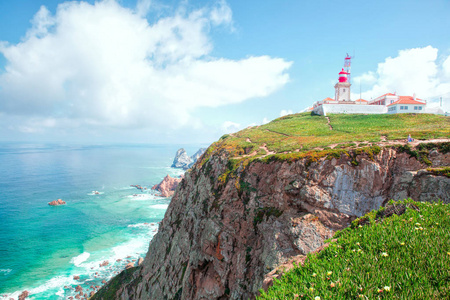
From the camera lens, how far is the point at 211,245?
23.8 m

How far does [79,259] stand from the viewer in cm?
5750

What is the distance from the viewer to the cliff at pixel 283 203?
18172 millimetres

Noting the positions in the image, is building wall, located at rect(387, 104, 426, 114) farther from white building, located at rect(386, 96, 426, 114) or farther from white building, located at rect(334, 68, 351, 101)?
white building, located at rect(334, 68, 351, 101)

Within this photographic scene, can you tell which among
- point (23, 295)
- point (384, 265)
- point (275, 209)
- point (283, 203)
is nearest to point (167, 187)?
point (23, 295)

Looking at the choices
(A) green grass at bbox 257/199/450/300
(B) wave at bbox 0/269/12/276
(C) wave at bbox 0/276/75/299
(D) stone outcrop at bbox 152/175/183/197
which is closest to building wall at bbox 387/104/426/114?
(A) green grass at bbox 257/199/450/300

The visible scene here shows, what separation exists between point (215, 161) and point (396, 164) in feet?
73.5

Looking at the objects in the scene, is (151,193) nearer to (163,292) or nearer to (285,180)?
(163,292)

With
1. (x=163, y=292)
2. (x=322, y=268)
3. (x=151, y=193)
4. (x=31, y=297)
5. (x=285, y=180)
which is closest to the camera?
(x=322, y=268)

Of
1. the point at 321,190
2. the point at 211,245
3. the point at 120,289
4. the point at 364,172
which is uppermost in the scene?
the point at 364,172

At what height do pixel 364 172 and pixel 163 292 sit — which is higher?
pixel 364 172

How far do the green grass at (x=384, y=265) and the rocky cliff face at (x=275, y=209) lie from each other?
7.17 meters

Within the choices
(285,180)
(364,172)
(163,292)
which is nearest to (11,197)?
(163,292)

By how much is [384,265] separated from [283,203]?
14.7m

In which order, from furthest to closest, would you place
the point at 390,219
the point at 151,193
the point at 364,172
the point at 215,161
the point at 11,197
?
the point at 151,193 < the point at 11,197 < the point at 215,161 < the point at 364,172 < the point at 390,219
